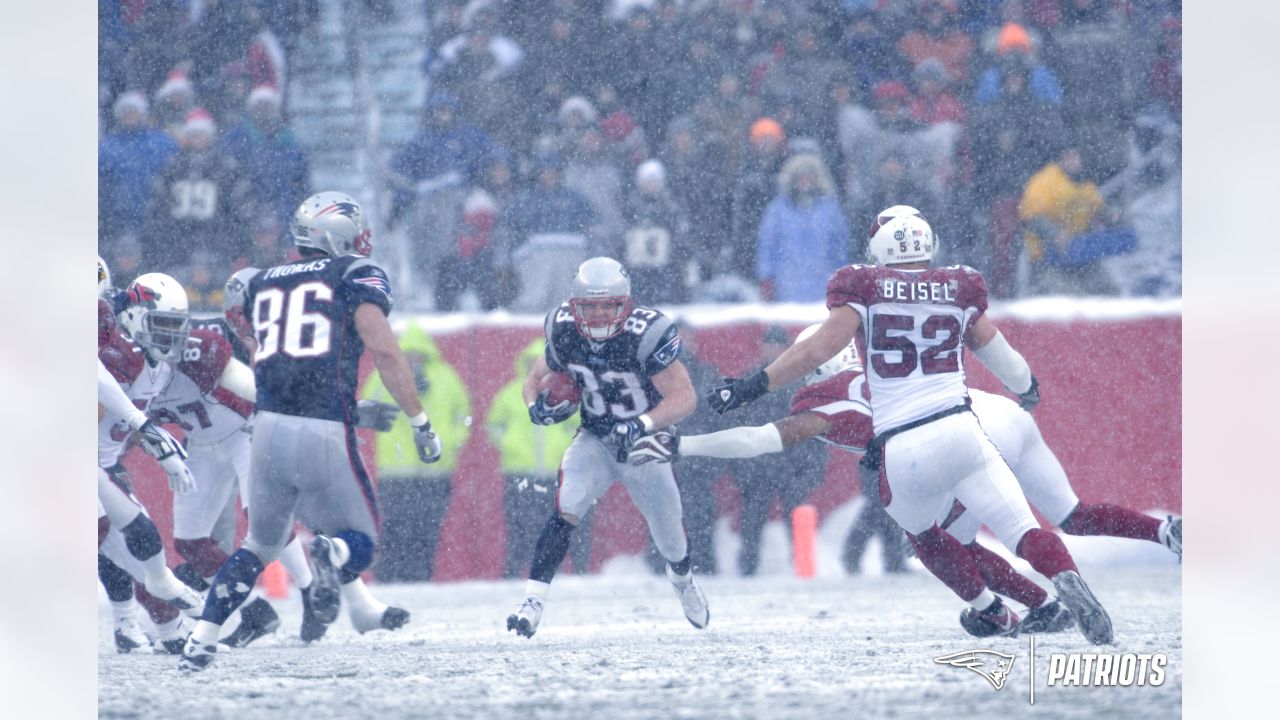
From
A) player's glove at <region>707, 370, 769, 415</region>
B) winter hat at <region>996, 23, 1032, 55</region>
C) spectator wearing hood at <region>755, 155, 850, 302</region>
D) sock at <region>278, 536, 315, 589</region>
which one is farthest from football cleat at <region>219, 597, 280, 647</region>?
winter hat at <region>996, 23, 1032, 55</region>

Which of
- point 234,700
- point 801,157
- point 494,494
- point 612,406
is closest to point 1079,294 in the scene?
point 801,157

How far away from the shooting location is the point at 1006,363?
5.87 meters

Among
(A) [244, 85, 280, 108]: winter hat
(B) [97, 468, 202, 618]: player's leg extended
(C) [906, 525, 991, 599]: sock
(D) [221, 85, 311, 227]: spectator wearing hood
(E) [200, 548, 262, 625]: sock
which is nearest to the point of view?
(E) [200, 548, 262, 625]: sock

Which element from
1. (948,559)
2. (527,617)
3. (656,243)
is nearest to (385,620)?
(527,617)

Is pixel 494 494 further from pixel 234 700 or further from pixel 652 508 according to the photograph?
pixel 234 700

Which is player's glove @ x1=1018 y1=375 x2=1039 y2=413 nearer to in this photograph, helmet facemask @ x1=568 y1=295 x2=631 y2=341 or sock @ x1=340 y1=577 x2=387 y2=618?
helmet facemask @ x1=568 y1=295 x2=631 y2=341

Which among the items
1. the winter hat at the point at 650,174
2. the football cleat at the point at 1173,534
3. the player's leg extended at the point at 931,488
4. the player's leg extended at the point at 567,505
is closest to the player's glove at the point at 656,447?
the player's leg extended at the point at 567,505

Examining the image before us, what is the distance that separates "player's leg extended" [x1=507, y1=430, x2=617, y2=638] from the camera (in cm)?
602

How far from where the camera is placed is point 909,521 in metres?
5.62

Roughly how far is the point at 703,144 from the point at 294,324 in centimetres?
437

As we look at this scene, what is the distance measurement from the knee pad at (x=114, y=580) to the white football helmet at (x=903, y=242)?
114 inches

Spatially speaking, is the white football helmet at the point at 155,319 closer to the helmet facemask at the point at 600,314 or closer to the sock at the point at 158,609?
the sock at the point at 158,609

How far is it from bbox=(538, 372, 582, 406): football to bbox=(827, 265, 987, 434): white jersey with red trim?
1.05 meters

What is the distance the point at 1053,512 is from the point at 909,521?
0.64 meters
